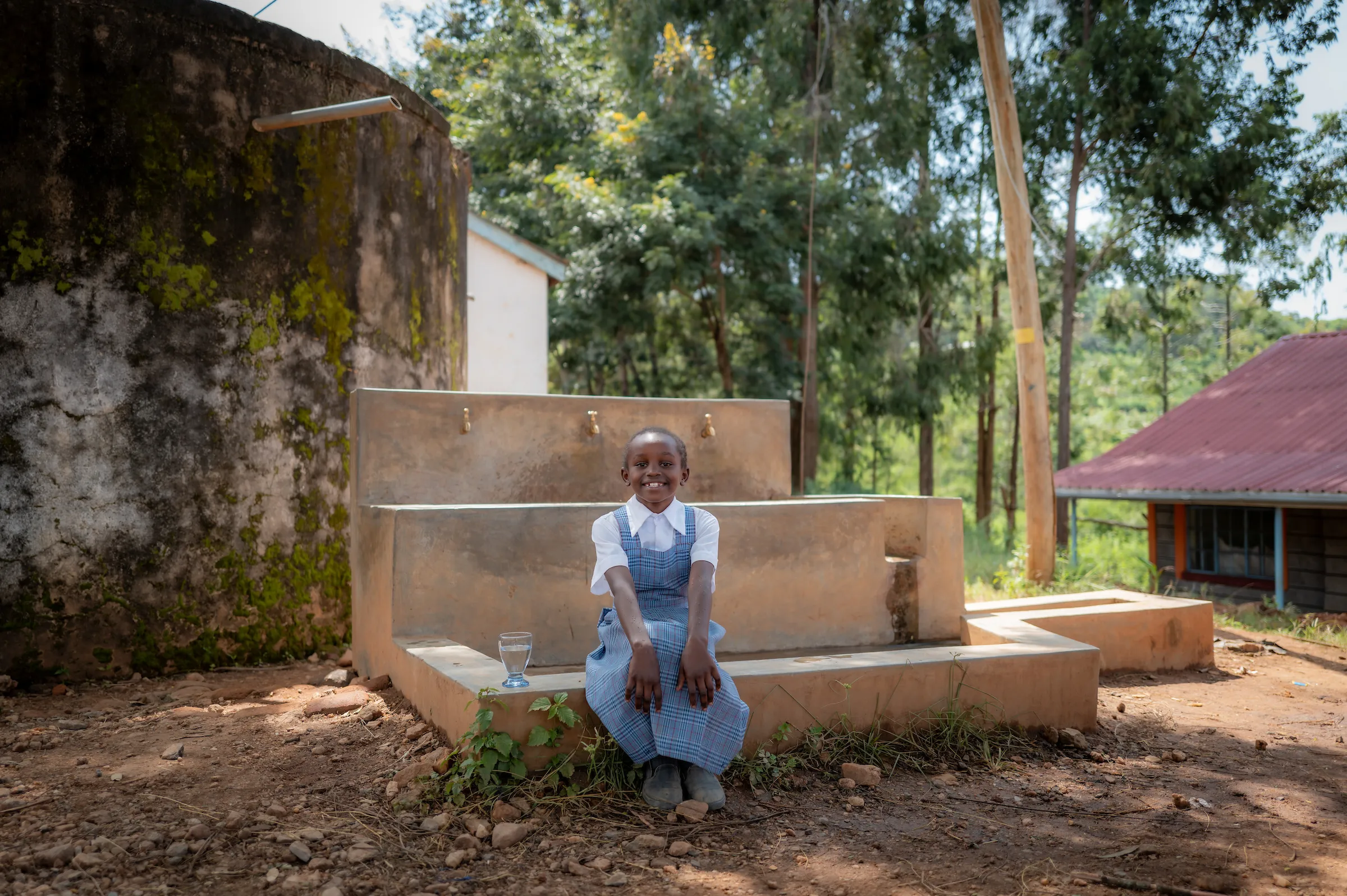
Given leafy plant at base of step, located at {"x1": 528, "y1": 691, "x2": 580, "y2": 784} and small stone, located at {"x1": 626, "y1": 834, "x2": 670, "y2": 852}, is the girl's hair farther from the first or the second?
small stone, located at {"x1": 626, "y1": 834, "x2": 670, "y2": 852}

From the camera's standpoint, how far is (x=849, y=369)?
19.4 m

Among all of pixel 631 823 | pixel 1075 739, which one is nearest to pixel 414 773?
pixel 631 823

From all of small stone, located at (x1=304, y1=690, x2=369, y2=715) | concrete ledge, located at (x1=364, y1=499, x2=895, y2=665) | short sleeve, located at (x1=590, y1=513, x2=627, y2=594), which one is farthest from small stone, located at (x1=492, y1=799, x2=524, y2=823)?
concrete ledge, located at (x1=364, y1=499, x2=895, y2=665)

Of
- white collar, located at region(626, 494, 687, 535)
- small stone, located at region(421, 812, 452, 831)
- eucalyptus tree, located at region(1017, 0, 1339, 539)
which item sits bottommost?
small stone, located at region(421, 812, 452, 831)

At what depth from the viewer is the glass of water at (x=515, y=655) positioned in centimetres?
349

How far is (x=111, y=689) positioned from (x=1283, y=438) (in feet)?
38.0

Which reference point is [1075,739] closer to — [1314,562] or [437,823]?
[437,823]

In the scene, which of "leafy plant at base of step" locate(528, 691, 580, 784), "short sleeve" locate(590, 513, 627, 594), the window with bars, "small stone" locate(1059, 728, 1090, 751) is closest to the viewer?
"leafy plant at base of step" locate(528, 691, 580, 784)

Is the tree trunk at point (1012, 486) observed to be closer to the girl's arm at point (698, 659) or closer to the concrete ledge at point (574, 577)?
the concrete ledge at point (574, 577)

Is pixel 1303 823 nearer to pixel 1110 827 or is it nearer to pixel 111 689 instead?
pixel 1110 827

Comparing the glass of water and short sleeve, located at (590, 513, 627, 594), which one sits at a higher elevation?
short sleeve, located at (590, 513, 627, 594)

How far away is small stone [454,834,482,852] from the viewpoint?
117 inches

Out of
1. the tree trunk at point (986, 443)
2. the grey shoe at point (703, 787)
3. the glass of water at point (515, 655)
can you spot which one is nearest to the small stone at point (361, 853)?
the glass of water at point (515, 655)

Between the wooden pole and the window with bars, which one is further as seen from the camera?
the window with bars
